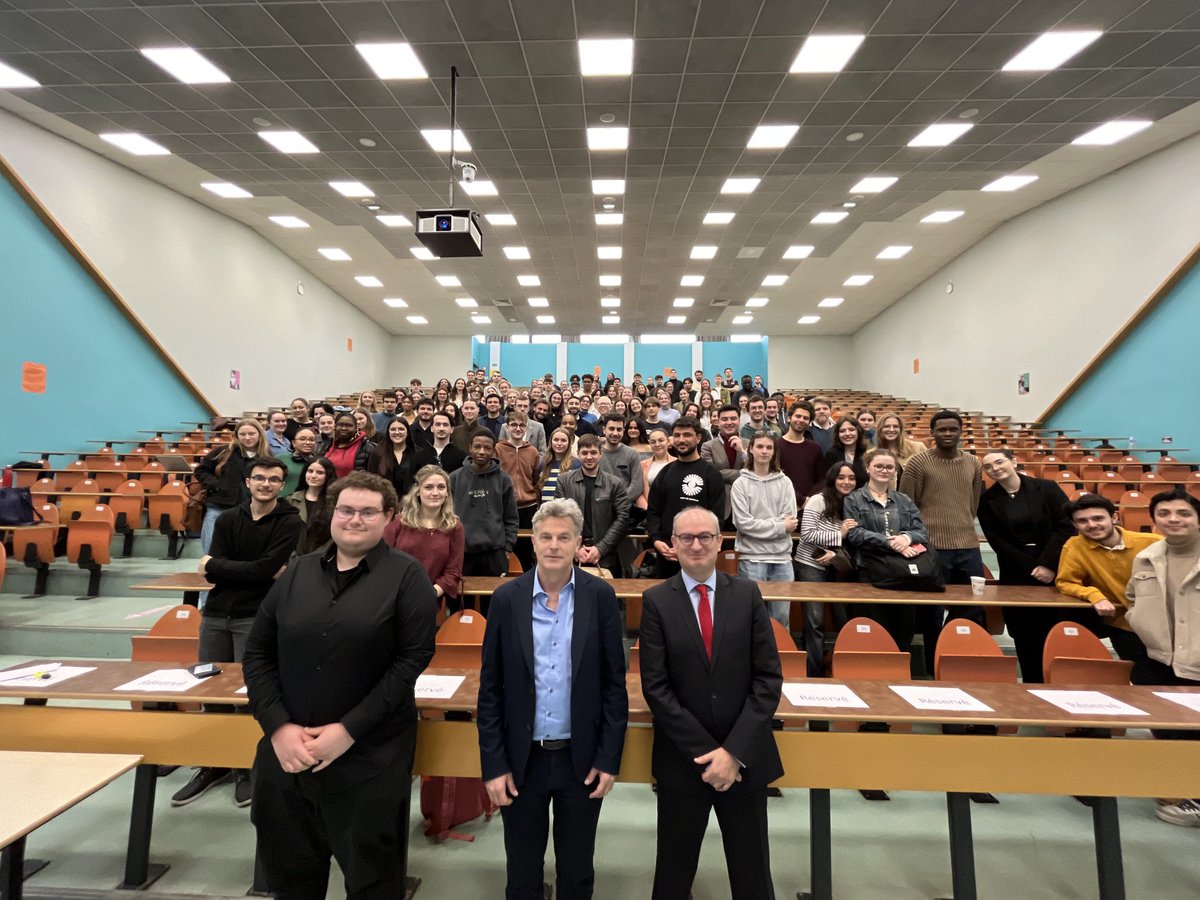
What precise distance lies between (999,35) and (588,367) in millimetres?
14688

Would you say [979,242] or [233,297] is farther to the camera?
[979,242]

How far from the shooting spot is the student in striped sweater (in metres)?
3.48

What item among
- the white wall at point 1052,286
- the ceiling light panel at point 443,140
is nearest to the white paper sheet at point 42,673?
the ceiling light panel at point 443,140

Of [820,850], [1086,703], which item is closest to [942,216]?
[1086,703]

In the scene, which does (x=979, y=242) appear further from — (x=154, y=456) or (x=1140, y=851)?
(x=154, y=456)

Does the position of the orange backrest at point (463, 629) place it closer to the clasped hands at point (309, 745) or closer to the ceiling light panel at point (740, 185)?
the clasped hands at point (309, 745)

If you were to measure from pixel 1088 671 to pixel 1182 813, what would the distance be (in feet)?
2.32

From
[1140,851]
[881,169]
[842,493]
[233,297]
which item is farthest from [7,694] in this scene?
[233,297]

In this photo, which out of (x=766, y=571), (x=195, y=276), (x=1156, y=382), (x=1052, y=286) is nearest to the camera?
(x=766, y=571)

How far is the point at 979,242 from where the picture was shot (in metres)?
11.0

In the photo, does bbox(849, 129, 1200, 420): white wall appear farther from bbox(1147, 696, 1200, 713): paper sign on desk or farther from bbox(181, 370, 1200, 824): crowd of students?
bbox(1147, 696, 1200, 713): paper sign on desk

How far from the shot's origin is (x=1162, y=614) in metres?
2.54

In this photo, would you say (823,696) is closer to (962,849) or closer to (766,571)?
(962,849)

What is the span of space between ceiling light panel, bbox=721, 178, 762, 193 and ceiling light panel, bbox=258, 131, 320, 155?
17.7ft
